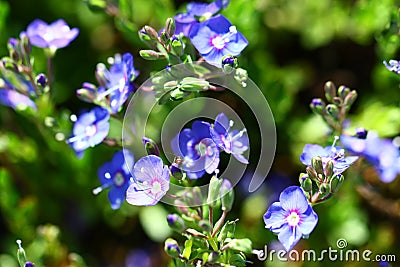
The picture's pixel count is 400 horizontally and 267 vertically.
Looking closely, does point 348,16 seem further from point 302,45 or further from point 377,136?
point 377,136

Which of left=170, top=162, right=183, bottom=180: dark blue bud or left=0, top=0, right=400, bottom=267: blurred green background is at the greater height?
left=170, top=162, right=183, bottom=180: dark blue bud

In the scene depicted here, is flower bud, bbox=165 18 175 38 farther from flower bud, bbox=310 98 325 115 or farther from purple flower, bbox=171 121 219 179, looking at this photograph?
flower bud, bbox=310 98 325 115

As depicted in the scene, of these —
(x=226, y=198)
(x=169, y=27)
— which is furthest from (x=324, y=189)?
(x=169, y=27)

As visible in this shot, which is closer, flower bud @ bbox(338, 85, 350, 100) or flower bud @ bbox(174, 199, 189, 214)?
flower bud @ bbox(174, 199, 189, 214)

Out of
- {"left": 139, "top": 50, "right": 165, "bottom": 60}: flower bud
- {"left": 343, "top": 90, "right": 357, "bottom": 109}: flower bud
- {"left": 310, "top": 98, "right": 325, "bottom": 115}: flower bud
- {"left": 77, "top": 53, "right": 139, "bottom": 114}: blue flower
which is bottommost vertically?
{"left": 310, "top": 98, "right": 325, "bottom": 115}: flower bud

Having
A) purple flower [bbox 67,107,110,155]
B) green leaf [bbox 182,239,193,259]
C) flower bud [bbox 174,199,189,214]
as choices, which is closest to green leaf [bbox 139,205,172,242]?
purple flower [bbox 67,107,110,155]

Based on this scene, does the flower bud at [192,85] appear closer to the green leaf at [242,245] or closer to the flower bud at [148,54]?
the flower bud at [148,54]

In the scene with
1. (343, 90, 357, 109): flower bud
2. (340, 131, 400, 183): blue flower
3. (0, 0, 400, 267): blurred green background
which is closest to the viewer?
(343, 90, 357, 109): flower bud
